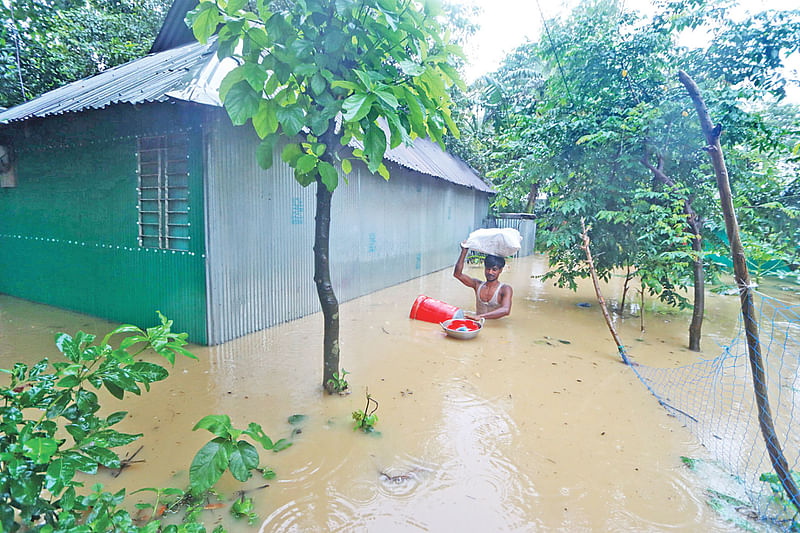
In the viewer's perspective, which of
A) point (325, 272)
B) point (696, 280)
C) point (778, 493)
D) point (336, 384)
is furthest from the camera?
point (696, 280)

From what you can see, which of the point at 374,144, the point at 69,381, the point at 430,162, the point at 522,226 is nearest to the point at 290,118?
the point at 374,144

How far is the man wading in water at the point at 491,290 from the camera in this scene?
20.4 ft

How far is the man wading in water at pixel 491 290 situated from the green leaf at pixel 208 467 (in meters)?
4.46

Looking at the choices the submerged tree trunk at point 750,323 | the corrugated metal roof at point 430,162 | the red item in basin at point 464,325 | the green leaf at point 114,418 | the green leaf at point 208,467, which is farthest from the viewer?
the corrugated metal roof at point 430,162

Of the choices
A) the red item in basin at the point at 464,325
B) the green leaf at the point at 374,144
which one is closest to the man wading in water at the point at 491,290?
the red item in basin at the point at 464,325

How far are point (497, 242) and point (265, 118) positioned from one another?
4.15 metres

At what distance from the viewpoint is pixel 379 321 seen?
6.55 meters

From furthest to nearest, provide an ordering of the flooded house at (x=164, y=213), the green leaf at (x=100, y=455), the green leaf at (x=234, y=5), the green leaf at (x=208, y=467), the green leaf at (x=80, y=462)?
the flooded house at (x=164, y=213) → the green leaf at (x=234, y=5) → the green leaf at (x=208, y=467) → the green leaf at (x=100, y=455) → the green leaf at (x=80, y=462)

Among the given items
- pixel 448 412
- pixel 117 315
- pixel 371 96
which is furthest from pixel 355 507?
pixel 117 315

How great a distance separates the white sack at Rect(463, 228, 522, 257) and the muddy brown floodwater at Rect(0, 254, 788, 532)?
1278 mm

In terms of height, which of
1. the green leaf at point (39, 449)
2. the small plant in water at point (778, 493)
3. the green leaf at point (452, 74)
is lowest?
the small plant in water at point (778, 493)

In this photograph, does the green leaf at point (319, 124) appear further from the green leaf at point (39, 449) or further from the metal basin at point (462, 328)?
the metal basin at point (462, 328)

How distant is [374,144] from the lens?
2.56 m

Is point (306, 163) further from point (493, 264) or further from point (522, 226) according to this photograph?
point (522, 226)
